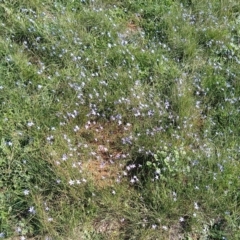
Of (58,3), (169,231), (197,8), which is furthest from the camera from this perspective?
(197,8)

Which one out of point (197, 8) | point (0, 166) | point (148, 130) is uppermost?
point (197, 8)

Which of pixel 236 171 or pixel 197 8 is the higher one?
pixel 197 8

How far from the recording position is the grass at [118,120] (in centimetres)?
368

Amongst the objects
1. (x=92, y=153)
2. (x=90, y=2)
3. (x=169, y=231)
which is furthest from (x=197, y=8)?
(x=169, y=231)

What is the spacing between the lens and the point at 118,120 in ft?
14.1

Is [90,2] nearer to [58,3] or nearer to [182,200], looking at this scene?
[58,3]

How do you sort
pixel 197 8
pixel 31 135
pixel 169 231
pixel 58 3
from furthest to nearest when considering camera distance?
pixel 197 8, pixel 58 3, pixel 31 135, pixel 169 231

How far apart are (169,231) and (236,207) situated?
0.64 meters

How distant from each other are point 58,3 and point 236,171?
280 cm

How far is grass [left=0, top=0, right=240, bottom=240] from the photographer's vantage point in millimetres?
3680

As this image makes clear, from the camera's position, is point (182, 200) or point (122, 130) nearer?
point (182, 200)

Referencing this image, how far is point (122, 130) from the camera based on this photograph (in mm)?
4281

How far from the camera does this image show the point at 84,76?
4465 mm

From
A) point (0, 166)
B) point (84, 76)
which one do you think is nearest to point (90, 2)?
point (84, 76)
